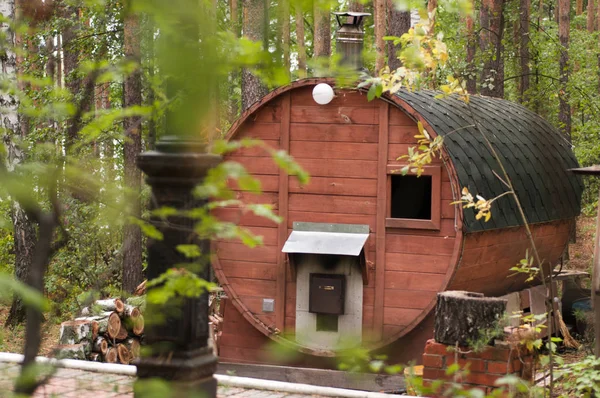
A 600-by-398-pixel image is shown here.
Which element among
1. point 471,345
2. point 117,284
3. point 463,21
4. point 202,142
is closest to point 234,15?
point 463,21

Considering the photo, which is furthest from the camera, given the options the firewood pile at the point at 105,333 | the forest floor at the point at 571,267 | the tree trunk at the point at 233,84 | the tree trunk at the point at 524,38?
the tree trunk at the point at 524,38

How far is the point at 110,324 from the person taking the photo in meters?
10.9

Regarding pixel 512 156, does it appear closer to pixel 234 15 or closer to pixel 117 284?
pixel 117 284

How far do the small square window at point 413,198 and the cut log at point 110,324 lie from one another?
3.78 meters

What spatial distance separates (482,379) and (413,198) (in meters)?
4.57

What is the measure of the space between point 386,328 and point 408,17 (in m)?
9.80

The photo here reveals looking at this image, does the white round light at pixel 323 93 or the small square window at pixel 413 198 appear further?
the small square window at pixel 413 198

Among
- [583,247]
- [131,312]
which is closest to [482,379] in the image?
[131,312]

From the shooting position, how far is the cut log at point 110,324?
10.8 m

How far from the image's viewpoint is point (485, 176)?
9.54 m

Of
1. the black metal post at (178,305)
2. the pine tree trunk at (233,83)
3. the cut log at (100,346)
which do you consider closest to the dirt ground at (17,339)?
the cut log at (100,346)

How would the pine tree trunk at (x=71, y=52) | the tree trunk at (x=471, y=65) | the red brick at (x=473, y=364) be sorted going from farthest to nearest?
the tree trunk at (x=471, y=65) < the red brick at (x=473, y=364) < the pine tree trunk at (x=71, y=52)

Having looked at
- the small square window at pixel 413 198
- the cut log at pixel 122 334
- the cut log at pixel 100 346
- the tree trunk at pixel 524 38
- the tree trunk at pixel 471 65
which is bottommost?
the cut log at pixel 100 346

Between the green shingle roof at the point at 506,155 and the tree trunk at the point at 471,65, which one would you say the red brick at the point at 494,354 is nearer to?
the green shingle roof at the point at 506,155
